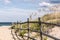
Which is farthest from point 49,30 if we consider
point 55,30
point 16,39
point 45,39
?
point 45,39

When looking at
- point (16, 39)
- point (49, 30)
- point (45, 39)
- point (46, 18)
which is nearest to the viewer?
point (45, 39)

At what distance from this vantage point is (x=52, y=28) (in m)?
A: 17.5

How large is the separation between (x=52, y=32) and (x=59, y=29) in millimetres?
687

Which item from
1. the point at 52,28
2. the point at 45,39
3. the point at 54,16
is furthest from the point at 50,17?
the point at 45,39

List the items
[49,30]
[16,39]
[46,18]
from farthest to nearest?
1. [46,18]
2. [49,30]
3. [16,39]

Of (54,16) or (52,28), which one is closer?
(52,28)

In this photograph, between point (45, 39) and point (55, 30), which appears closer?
point (45, 39)

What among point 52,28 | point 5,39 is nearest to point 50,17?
point 52,28

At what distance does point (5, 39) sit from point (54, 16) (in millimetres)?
6774

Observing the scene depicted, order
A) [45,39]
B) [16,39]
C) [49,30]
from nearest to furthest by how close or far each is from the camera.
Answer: [45,39] → [16,39] → [49,30]

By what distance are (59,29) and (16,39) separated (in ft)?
10.1

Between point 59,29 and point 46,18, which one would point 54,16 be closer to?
point 46,18

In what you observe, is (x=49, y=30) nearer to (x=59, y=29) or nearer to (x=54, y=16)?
(x=59, y=29)

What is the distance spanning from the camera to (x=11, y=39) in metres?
16.3
